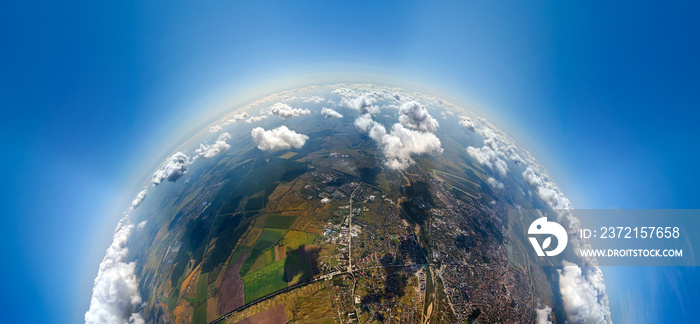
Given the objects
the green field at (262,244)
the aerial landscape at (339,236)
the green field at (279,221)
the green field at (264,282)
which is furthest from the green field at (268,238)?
the green field at (264,282)

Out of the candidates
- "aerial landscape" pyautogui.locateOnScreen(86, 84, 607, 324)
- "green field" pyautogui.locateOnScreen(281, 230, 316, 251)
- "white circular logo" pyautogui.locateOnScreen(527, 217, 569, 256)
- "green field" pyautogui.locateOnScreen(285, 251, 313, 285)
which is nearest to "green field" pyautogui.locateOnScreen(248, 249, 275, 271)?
"aerial landscape" pyautogui.locateOnScreen(86, 84, 607, 324)

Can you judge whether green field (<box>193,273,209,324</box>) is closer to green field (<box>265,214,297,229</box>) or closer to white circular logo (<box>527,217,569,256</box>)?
green field (<box>265,214,297,229</box>)

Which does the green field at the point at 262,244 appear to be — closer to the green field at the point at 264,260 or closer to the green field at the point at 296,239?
the green field at the point at 264,260

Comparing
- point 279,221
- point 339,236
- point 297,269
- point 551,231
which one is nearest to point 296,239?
point 297,269

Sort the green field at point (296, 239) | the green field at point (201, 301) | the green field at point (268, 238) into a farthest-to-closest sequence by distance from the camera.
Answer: the green field at point (296, 239) < the green field at point (268, 238) < the green field at point (201, 301)

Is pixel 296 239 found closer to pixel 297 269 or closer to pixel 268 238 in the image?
pixel 268 238

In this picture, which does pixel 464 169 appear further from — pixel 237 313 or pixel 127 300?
pixel 127 300

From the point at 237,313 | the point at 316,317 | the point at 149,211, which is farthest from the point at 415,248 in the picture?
the point at 149,211

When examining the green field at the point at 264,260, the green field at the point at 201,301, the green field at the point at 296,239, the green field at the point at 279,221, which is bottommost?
the green field at the point at 201,301
